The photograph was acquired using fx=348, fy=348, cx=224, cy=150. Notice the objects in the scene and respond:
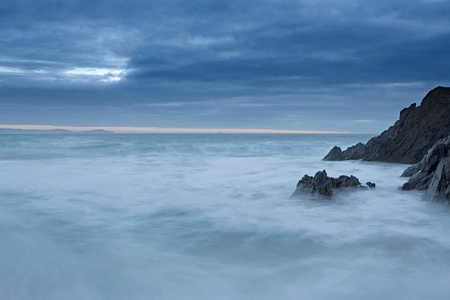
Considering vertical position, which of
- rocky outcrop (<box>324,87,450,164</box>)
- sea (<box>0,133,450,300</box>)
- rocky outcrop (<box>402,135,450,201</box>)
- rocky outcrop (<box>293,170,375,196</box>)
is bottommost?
sea (<box>0,133,450,300</box>)

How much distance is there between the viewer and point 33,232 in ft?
19.7

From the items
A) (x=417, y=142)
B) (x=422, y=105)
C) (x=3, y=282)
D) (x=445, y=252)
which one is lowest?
(x=3, y=282)

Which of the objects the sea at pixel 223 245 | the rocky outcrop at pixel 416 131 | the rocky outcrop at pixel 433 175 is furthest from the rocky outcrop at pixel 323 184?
the rocky outcrop at pixel 416 131

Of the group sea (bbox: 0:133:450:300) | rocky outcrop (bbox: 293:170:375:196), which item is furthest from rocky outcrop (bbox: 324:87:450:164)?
rocky outcrop (bbox: 293:170:375:196)

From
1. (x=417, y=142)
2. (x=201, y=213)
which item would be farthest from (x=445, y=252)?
(x=417, y=142)

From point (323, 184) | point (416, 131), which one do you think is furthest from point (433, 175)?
point (416, 131)

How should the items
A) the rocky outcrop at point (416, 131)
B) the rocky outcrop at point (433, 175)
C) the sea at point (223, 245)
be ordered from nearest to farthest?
1. the sea at point (223, 245)
2. the rocky outcrop at point (433, 175)
3. the rocky outcrop at point (416, 131)

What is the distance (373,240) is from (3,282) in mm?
4882

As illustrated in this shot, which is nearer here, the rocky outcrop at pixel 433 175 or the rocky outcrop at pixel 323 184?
the rocky outcrop at pixel 433 175

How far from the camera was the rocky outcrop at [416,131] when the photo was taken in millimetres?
13773

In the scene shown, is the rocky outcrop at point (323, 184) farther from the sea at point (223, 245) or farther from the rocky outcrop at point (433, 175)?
the rocky outcrop at point (433, 175)

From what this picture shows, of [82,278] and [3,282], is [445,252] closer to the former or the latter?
[82,278]

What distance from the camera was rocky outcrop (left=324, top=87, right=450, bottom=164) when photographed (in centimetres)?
1377

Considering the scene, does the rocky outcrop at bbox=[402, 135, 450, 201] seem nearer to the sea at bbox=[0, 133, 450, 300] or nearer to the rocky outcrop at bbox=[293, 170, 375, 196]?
the sea at bbox=[0, 133, 450, 300]
